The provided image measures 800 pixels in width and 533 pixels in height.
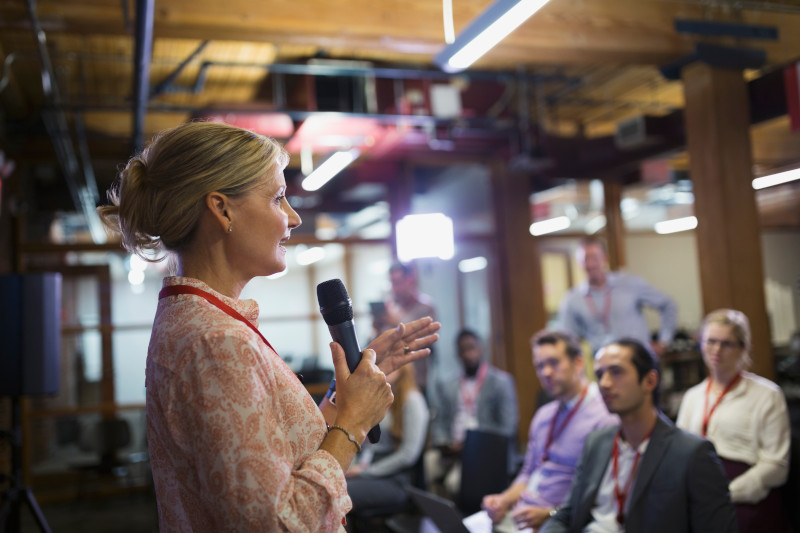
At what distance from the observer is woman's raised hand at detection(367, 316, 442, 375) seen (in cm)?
129

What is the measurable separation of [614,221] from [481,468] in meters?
4.98

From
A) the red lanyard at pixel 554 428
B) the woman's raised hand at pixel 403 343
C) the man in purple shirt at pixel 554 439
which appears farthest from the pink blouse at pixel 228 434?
the red lanyard at pixel 554 428

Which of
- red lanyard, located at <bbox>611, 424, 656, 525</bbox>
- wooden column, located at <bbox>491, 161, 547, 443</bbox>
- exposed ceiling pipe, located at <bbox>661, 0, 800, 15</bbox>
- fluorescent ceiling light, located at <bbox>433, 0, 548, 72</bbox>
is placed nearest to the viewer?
red lanyard, located at <bbox>611, 424, 656, 525</bbox>

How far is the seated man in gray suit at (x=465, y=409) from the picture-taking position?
4805 millimetres

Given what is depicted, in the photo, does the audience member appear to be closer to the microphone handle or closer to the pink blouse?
the microphone handle

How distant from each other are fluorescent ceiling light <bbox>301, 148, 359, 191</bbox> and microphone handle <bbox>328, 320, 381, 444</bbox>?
17.3 feet

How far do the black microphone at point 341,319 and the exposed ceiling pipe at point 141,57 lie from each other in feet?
3.93

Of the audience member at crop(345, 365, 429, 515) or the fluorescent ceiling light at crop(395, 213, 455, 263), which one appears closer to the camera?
the audience member at crop(345, 365, 429, 515)

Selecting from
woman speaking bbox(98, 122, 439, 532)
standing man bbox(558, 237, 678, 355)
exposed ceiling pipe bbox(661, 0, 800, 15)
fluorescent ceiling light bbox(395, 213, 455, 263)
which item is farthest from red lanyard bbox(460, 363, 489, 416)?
woman speaking bbox(98, 122, 439, 532)

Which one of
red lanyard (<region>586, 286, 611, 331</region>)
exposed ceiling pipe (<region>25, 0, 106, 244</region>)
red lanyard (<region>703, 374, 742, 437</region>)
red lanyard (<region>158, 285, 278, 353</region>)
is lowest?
red lanyard (<region>703, 374, 742, 437</region>)

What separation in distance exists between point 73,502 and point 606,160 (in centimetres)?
617

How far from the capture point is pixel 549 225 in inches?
309

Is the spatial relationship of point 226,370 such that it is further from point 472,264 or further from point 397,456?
point 472,264

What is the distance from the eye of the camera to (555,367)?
127 inches
